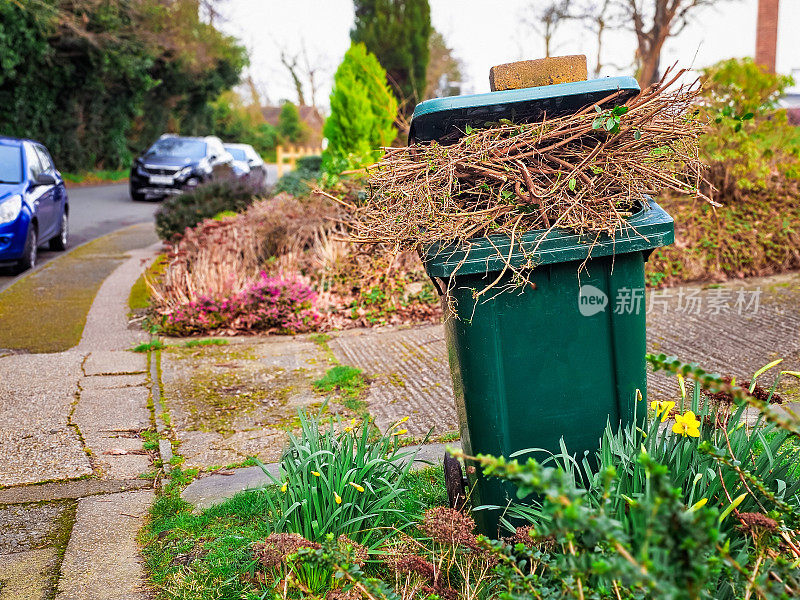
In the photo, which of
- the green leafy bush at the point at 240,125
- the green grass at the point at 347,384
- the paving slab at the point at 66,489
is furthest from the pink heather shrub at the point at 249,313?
the green leafy bush at the point at 240,125

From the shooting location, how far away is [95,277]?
8195mm

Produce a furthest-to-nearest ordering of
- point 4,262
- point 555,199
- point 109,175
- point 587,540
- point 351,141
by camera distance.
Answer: point 109,175, point 351,141, point 4,262, point 555,199, point 587,540

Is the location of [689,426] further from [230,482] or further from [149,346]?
[149,346]

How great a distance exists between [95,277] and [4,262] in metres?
1.03

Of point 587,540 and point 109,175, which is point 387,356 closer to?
point 587,540

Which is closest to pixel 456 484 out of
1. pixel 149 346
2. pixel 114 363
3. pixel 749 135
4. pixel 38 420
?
pixel 38 420

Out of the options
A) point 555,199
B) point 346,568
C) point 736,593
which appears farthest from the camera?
point 555,199

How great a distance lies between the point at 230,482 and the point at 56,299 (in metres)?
4.75

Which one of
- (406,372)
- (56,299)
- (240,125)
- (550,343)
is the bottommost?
(406,372)

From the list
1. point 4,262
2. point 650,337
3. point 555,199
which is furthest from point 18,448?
point 4,262

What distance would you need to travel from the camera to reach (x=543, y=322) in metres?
2.42

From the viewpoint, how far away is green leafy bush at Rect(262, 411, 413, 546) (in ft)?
7.96

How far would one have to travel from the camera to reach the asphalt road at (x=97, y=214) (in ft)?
33.2

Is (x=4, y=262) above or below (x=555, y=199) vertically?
below
